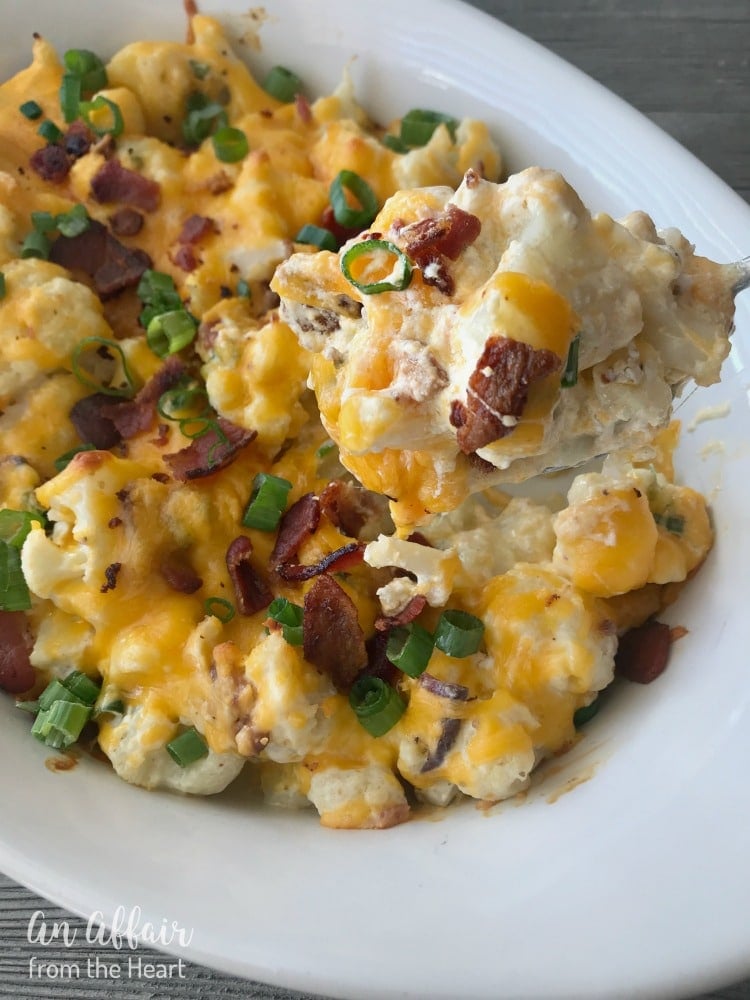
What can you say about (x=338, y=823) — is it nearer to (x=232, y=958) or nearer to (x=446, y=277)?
(x=232, y=958)

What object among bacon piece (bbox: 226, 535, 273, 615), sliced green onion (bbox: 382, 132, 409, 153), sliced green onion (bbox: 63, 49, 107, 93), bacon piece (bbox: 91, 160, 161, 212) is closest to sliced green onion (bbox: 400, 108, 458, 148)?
sliced green onion (bbox: 382, 132, 409, 153)

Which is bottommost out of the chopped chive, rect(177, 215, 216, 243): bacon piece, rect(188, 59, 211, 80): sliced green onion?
rect(177, 215, 216, 243): bacon piece

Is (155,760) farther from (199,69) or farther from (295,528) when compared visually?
(199,69)

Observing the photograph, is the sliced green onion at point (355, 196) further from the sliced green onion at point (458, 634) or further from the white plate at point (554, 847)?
the sliced green onion at point (458, 634)

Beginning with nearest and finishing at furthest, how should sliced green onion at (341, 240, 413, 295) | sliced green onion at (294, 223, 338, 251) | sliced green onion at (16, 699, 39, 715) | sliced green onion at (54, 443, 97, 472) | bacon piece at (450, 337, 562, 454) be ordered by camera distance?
bacon piece at (450, 337, 562, 454) → sliced green onion at (341, 240, 413, 295) → sliced green onion at (16, 699, 39, 715) → sliced green onion at (54, 443, 97, 472) → sliced green onion at (294, 223, 338, 251)

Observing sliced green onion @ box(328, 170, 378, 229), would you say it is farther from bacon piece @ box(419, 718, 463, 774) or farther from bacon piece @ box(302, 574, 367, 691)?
bacon piece @ box(419, 718, 463, 774)

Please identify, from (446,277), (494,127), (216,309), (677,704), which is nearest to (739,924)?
(677,704)
